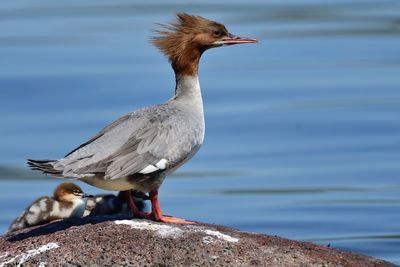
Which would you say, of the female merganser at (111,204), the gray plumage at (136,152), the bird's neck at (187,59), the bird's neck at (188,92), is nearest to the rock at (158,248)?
the gray plumage at (136,152)

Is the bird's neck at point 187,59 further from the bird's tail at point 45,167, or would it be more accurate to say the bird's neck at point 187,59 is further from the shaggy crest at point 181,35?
the bird's tail at point 45,167

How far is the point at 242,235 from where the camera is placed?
650 cm

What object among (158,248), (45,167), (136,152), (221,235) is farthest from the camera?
(136,152)

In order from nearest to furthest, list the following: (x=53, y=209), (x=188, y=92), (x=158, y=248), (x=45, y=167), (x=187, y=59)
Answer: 1. (x=158, y=248)
2. (x=45, y=167)
3. (x=188, y=92)
4. (x=187, y=59)
5. (x=53, y=209)

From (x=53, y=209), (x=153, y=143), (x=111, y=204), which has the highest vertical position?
(x=153, y=143)

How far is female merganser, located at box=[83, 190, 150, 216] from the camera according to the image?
8141 millimetres

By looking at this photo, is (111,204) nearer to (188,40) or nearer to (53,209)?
(53,209)

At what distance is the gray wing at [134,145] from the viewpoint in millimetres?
6656

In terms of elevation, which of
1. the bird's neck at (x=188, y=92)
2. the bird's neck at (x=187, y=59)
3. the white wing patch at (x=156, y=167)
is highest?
the bird's neck at (x=187, y=59)

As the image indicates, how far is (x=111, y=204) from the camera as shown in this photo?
8.30m

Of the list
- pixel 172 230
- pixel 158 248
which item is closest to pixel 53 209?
pixel 172 230

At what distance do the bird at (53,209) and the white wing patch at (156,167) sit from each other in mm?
1475

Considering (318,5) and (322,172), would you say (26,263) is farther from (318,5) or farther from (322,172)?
(318,5)

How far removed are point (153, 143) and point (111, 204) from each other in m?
1.47
